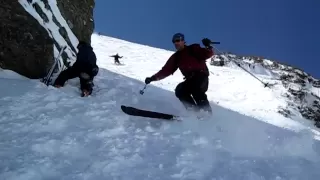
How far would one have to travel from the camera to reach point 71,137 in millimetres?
6051

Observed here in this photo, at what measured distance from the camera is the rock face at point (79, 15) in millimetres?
11766

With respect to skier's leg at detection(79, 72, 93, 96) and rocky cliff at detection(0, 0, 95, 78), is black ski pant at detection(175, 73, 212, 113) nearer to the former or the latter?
skier's leg at detection(79, 72, 93, 96)

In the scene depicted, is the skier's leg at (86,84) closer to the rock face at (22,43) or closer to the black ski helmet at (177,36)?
the rock face at (22,43)

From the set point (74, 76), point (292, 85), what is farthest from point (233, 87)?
point (74, 76)

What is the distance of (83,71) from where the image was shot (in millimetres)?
9656

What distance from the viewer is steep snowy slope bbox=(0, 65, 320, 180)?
5.01 metres

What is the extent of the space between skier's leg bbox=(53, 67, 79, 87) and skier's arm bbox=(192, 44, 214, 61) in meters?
3.13

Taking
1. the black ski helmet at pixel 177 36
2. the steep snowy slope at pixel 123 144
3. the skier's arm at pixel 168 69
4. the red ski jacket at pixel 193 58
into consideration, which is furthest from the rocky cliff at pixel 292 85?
the steep snowy slope at pixel 123 144

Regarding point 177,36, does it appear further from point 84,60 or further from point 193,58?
point 84,60

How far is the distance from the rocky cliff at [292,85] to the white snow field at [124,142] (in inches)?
173

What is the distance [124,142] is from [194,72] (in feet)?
10.2

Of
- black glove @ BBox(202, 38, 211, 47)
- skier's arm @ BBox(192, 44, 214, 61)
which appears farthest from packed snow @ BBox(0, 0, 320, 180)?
black glove @ BBox(202, 38, 211, 47)

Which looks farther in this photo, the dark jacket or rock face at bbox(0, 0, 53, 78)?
the dark jacket

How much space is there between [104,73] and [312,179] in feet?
27.2
